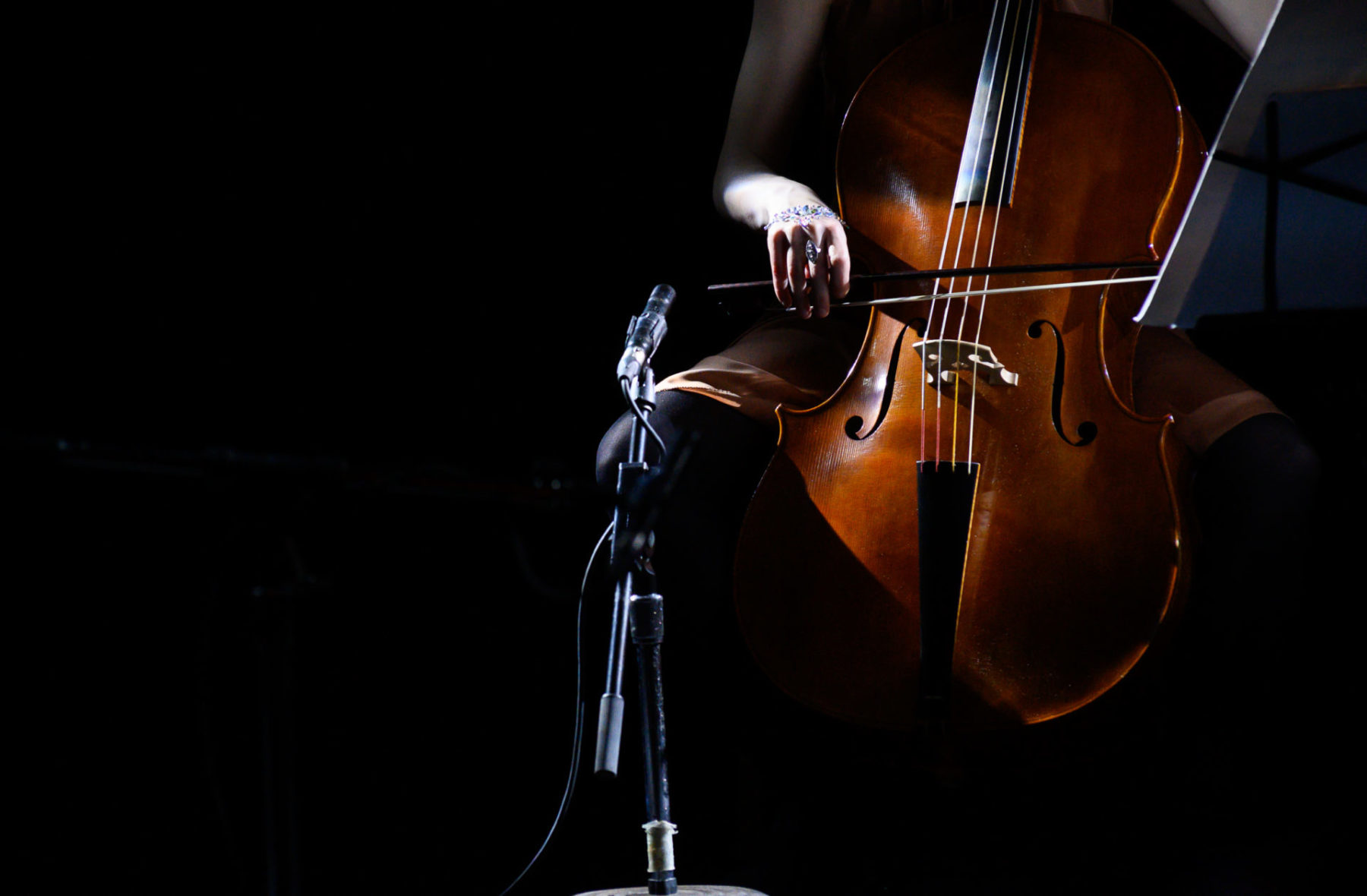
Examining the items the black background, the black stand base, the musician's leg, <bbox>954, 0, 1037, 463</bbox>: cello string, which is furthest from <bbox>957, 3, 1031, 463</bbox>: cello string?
the black stand base

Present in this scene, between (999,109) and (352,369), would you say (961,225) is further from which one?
(352,369)

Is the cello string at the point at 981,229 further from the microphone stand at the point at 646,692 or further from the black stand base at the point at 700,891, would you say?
the black stand base at the point at 700,891

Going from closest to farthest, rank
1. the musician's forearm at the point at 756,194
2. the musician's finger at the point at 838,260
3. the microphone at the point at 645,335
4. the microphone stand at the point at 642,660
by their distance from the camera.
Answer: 1. the microphone stand at the point at 642,660
2. the microphone at the point at 645,335
3. the musician's finger at the point at 838,260
4. the musician's forearm at the point at 756,194

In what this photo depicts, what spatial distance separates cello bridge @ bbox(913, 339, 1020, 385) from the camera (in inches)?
44.1

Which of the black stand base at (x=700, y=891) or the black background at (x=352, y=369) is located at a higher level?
the black background at (x=352, y=369)

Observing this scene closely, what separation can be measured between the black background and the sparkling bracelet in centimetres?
24

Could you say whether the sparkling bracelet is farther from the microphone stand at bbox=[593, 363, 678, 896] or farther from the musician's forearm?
the microphone stand at bbox=[593, 363, 678, 896]

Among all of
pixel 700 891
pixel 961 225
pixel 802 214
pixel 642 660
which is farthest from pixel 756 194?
pixel 700 891

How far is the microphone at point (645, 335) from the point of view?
1.05 metres

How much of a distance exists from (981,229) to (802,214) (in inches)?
7.7

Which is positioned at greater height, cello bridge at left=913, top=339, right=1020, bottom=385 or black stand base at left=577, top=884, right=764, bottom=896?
cello bridge at left=913, top=339, right=1020, bottom=385

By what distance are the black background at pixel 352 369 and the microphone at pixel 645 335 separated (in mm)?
134

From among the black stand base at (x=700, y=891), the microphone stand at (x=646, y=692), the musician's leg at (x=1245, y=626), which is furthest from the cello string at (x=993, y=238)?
the black stand base at (x=700, y=891)

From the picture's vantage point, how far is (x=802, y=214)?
1219 millimetres
